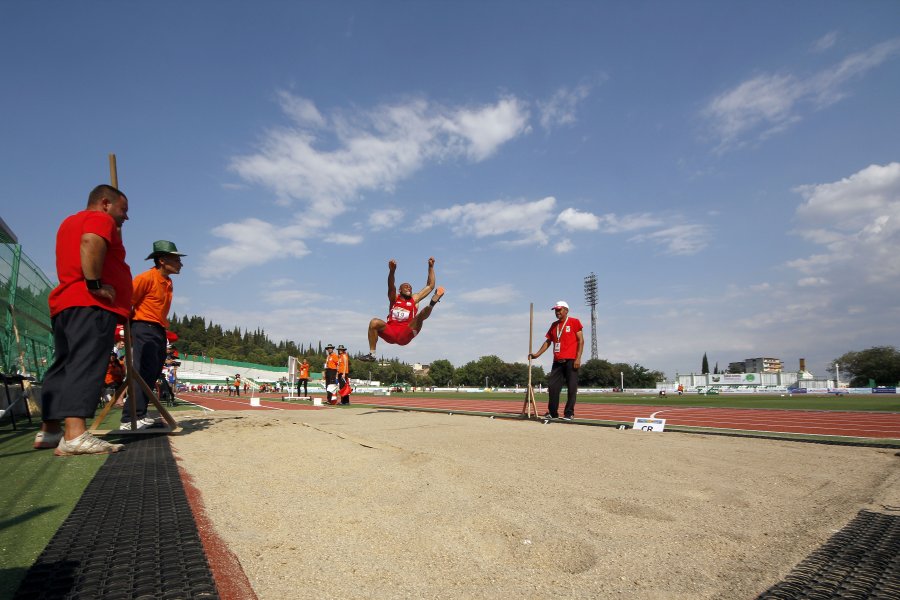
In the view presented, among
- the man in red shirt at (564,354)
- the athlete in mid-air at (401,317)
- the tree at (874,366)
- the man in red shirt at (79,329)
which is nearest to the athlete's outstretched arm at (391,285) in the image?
the athlete in mid-air at (401,317)

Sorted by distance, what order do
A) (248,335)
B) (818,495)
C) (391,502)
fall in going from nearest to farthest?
1. (391,502)
2. (818,495)
3. (248,335)

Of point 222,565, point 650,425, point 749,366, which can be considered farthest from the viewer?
point 749,366

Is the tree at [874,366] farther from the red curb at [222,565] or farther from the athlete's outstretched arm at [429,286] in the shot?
the red curb at [222,565]

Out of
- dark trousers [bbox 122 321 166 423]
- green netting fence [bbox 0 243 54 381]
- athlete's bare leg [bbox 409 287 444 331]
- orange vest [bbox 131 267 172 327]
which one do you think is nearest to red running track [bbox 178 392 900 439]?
athlete's bare leg [bbox 409 287 444 331]

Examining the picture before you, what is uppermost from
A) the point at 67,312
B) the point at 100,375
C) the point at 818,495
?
the point at 67,312

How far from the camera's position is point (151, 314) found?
6.38 meters

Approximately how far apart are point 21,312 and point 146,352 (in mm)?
6015

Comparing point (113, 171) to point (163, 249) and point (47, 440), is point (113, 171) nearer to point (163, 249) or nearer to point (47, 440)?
point (163, 249)

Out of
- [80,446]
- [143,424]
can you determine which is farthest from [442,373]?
[80,446]

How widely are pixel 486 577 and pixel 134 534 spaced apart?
1.54 metres

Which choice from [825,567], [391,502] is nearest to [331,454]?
[391,502]

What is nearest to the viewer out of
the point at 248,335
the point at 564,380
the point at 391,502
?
the point at 391,502

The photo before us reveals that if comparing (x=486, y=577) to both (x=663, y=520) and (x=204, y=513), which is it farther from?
(x=204, y=513)

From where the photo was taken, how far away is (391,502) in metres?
2.91
